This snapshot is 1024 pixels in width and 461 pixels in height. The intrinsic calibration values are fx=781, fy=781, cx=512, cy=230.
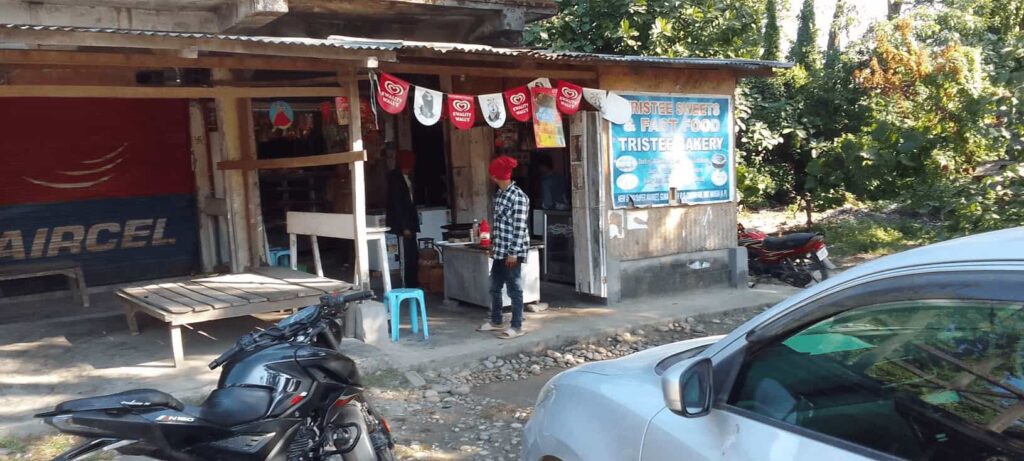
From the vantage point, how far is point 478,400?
5.94m

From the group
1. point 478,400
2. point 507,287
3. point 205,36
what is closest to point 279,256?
point 507,287

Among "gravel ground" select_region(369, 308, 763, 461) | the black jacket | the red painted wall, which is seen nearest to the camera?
"gravel ground" select_region(369, 308, 763, 461)

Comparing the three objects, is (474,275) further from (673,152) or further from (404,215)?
(673,152)

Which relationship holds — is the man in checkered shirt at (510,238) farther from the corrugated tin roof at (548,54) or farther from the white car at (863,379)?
the white car at (863,379)

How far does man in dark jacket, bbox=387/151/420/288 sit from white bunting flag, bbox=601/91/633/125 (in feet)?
8.13

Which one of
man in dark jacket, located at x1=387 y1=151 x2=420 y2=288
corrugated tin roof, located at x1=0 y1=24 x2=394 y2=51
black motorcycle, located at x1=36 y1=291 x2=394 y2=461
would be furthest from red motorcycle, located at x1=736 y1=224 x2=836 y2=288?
black motorcycle, located at x1=36 y1=291 x2=394 y2=461

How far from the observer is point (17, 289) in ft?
29.0

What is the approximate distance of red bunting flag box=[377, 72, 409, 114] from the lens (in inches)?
272

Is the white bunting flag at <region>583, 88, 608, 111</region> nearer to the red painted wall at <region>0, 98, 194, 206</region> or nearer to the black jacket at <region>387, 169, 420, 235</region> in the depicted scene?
the black jacket at <region>387, 169, 420, 235</region>

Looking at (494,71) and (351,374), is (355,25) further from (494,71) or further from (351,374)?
(351,374)

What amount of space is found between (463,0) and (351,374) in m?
6.88

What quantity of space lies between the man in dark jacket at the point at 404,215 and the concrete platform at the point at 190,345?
593 mm

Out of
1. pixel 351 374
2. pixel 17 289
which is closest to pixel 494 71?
pixel 351 374

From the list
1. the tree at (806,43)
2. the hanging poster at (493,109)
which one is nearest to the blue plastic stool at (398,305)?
the hanging poster at (493,109)
